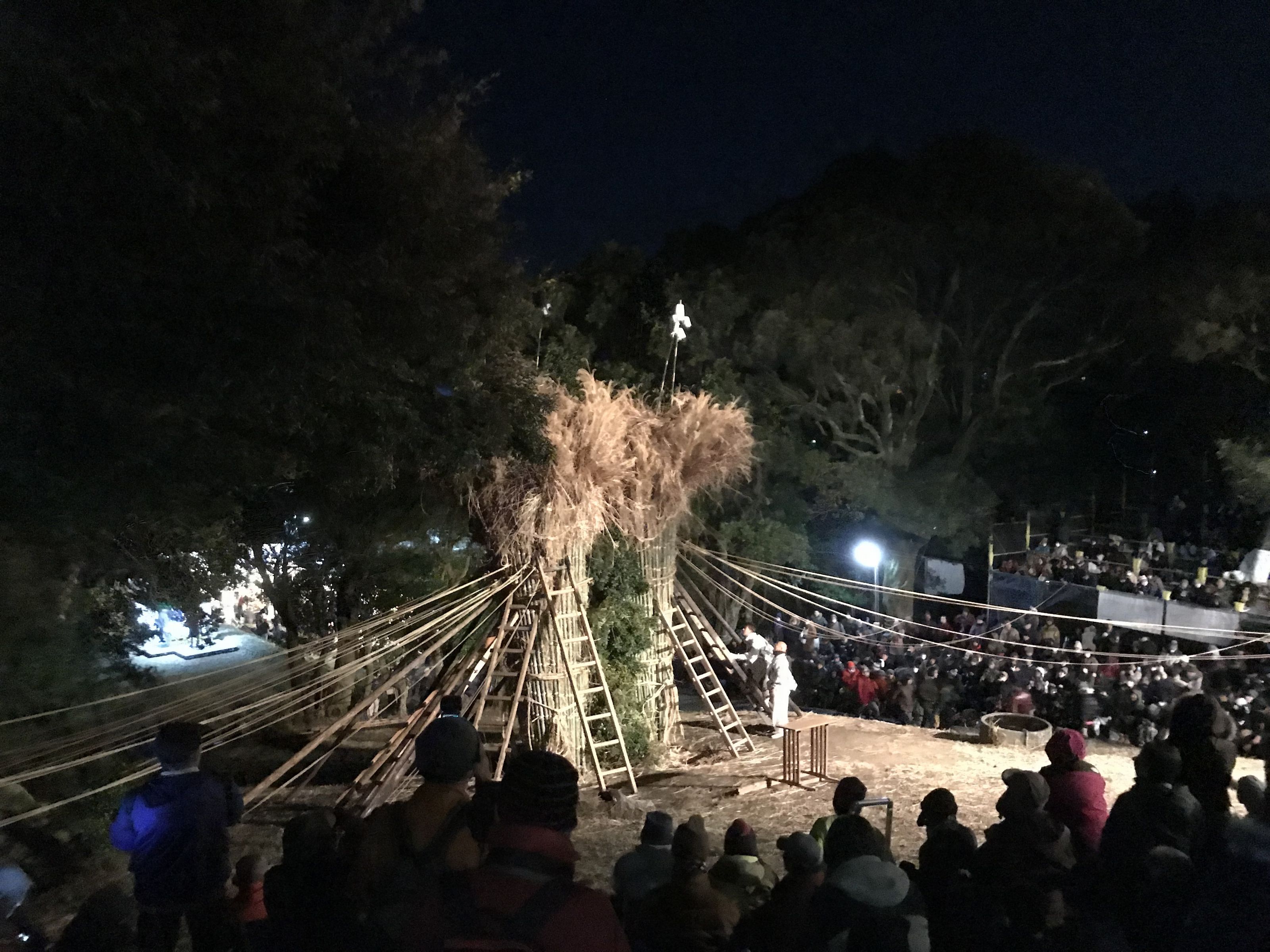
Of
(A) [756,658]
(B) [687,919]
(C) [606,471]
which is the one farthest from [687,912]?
(A) [756,658]

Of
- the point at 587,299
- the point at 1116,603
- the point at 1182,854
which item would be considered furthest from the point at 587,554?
the point at 1116,603

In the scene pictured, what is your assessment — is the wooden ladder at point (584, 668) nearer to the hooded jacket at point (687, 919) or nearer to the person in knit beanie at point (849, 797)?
the person in knit beanie at point (849, 797)

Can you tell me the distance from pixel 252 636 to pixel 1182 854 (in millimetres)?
23708

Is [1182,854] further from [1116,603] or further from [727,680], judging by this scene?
[1116,603]

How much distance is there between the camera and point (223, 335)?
562 centimetres

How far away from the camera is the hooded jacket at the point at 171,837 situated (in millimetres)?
3979

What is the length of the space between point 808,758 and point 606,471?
156 inches

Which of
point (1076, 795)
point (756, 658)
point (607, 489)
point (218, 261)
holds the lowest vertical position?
point (756, 658)

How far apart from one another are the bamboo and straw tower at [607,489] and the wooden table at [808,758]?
1.70 metres

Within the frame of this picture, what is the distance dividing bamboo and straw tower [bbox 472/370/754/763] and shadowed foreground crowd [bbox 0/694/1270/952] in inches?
194

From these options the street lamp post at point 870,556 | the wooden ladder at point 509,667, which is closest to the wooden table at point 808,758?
the wooden ladder at point 509,667

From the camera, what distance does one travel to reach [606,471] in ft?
30.7

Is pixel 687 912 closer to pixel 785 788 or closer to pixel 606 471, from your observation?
pixel 606 471

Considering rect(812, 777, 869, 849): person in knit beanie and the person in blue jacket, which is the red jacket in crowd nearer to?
the person in blue jacket
